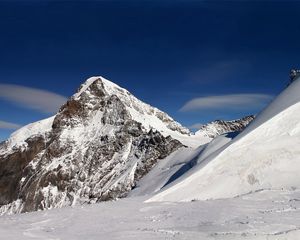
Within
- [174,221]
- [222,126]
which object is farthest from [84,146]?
[174,221]

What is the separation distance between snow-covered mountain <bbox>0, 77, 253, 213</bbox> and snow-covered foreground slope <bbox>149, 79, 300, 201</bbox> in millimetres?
62733

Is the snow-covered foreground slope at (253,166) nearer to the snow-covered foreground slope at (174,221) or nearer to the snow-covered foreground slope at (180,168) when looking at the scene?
the snow-covered foreground slope at (180,168)

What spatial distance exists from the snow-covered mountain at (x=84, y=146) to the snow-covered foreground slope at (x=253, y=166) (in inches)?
2470

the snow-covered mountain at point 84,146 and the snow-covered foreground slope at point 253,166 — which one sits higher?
the snow-covered mountain at point 84,146

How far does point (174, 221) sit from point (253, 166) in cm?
1268

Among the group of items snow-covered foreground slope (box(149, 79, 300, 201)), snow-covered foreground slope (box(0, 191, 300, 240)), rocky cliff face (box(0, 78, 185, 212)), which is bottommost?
snow-covered foreground slope (box(0, 191, 300, 240))

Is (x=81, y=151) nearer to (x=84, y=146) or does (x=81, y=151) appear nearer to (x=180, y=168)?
(x=84, y=146)

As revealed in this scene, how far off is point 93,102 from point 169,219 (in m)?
131

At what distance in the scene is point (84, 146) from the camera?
432 ft

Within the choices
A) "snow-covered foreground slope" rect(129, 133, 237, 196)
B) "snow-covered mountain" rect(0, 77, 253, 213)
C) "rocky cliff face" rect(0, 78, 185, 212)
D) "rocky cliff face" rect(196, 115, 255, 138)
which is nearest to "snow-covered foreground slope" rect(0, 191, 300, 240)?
"snow-covered foreground slope" rect(129, 133, 237, 196)

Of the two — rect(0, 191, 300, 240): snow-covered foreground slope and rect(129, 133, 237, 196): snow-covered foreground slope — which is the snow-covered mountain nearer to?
rect(129, 133, 237, 196): snow-covered foreground slope

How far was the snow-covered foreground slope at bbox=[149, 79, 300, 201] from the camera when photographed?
82.0 feet

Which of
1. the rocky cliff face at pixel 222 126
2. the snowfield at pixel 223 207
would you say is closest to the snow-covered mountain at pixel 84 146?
the rocky cliff face at pixel 222 126

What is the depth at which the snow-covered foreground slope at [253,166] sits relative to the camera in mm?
25000
